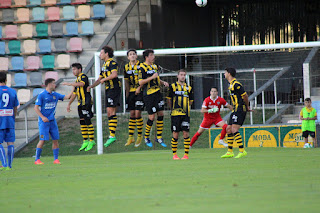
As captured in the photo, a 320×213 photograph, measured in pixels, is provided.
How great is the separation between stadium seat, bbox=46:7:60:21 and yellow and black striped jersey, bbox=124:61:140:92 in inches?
400

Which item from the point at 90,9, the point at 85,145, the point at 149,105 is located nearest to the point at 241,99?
the point at 149,105

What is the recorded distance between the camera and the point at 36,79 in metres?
20.8

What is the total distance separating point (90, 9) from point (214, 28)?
7.30 metres

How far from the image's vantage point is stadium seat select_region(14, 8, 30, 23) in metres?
22.2

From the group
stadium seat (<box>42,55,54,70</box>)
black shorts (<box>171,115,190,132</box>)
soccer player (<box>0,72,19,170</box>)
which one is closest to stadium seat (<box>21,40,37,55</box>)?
stadium seat (<box>42,55,54,70</box>)

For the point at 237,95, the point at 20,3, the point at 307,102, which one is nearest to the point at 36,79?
the point at 20,3

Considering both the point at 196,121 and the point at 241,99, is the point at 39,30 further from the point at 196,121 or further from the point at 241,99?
the point at 241,99

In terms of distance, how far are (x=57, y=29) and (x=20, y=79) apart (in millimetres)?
2448

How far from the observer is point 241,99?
34.5 ft

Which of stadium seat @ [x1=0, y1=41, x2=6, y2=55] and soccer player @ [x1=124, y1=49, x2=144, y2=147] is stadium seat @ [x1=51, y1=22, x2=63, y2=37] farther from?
soccer player @ [x1=124, y1=49, x2=144, y2=147]

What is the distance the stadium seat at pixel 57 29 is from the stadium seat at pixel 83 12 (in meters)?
0.81

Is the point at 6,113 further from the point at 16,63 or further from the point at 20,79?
the point at 16,63

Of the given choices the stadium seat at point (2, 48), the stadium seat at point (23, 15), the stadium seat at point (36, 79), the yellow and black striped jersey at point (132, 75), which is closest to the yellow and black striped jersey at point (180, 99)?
the yellow and black striped jersey at point (132, 75)

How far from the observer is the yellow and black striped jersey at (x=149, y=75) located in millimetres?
11922
